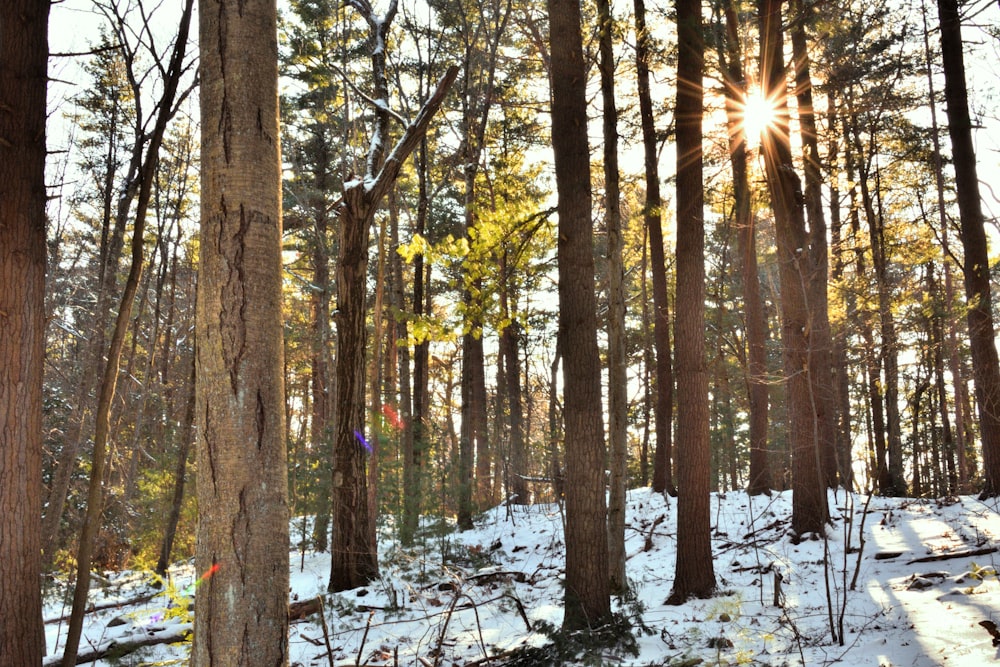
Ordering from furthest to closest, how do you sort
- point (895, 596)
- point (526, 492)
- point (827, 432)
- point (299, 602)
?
point (526, 492) < point (827, 432) < point (299, 602) < point (895, 596)

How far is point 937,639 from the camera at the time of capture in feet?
16.0

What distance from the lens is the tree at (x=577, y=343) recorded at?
6.17 metres

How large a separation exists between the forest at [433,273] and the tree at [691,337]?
3 centimetres

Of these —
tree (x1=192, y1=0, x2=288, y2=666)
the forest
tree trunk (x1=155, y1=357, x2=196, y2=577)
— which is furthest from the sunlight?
tree trunk (x1=155, y1=357, x2=196, y2=577)

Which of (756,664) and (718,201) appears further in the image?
(718,201)

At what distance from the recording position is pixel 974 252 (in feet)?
33.0

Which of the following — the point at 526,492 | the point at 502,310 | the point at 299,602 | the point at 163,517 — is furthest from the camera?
the point at 526,492

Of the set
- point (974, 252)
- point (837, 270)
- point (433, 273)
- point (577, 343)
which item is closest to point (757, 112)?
point (974, 252)

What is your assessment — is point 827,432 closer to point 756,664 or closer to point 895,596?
point 895,596

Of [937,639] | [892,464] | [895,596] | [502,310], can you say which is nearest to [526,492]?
[892,464]

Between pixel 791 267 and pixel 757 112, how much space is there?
234 cm

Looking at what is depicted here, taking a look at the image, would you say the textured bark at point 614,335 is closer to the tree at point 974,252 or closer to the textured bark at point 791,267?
the textured bark at point 791,267

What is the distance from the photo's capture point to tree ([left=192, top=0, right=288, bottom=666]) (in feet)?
7.55

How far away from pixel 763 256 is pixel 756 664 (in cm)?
2020
